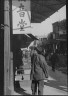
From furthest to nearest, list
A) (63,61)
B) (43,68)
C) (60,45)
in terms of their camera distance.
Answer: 1. (63,61)
2. (60,45)
3. (43,68)


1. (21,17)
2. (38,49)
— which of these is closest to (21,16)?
(21,17)

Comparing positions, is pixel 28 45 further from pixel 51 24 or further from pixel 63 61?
pixel 63 61

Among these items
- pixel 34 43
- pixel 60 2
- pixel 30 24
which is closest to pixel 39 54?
pixel 34 43

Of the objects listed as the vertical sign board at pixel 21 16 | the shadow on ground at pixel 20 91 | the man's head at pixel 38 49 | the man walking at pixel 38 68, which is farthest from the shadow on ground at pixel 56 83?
the vertical sign board at pixel 21 16

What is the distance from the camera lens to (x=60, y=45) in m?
10.1

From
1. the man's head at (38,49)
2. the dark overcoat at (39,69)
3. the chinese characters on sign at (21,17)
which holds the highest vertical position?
the chinese characters on sign at (21,17)

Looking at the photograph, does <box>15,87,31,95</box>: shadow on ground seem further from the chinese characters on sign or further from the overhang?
the overhang

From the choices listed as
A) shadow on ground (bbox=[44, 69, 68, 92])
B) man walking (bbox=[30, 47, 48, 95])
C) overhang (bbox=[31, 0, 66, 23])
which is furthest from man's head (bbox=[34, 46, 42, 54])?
shadow on ground (bbox=[44, 69, 68, 92])

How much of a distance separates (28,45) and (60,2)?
1548mm

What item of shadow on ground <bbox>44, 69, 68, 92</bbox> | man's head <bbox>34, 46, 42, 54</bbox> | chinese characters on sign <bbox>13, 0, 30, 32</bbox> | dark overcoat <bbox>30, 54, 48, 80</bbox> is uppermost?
chinese characters on sign <bbox>13, 0, 30, 32</bbox>

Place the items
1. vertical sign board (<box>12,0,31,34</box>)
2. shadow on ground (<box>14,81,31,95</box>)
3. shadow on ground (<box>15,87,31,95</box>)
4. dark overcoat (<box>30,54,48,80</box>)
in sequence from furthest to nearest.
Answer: shadow on ground (<box>15,87,31,95</box>) → shadow on ground (<box>14,81,31,95</box>) → vertical sign board (<box>12,0,31,34</box>) → dark overcoat (<box>30,54,48,80</box>)

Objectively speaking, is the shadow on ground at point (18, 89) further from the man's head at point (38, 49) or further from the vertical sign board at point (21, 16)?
the vertical sign board at point (21, 16)

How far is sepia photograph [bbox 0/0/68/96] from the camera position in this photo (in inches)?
317

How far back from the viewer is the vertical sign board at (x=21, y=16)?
8312 mm
